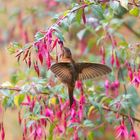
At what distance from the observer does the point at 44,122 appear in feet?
4.74

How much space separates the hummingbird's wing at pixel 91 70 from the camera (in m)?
1.25

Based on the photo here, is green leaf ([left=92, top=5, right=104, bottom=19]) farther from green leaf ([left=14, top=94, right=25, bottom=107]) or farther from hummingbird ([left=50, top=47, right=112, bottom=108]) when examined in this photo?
green leaf ([left=14, top=94, right=25, bottom=107])

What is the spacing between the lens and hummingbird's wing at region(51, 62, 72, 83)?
120 centimetres

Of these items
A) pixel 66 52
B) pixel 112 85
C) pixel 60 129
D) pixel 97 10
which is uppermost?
pixel 97 10

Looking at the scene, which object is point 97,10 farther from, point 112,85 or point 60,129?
point 112,85

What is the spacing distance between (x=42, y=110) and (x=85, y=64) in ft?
1.02

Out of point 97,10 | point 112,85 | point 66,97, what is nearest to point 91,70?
point 97,10

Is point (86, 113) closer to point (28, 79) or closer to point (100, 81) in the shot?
point (28, 79)

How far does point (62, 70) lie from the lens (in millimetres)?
1228

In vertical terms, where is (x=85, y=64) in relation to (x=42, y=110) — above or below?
above

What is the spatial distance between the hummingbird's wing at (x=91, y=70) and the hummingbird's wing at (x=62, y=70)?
30 millimetres

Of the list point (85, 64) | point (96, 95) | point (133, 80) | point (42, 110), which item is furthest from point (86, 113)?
point (85, 64)

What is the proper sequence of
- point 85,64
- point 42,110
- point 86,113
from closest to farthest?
point 85,64 → point 42,110 → point 86,113

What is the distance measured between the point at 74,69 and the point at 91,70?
0.05 meters
